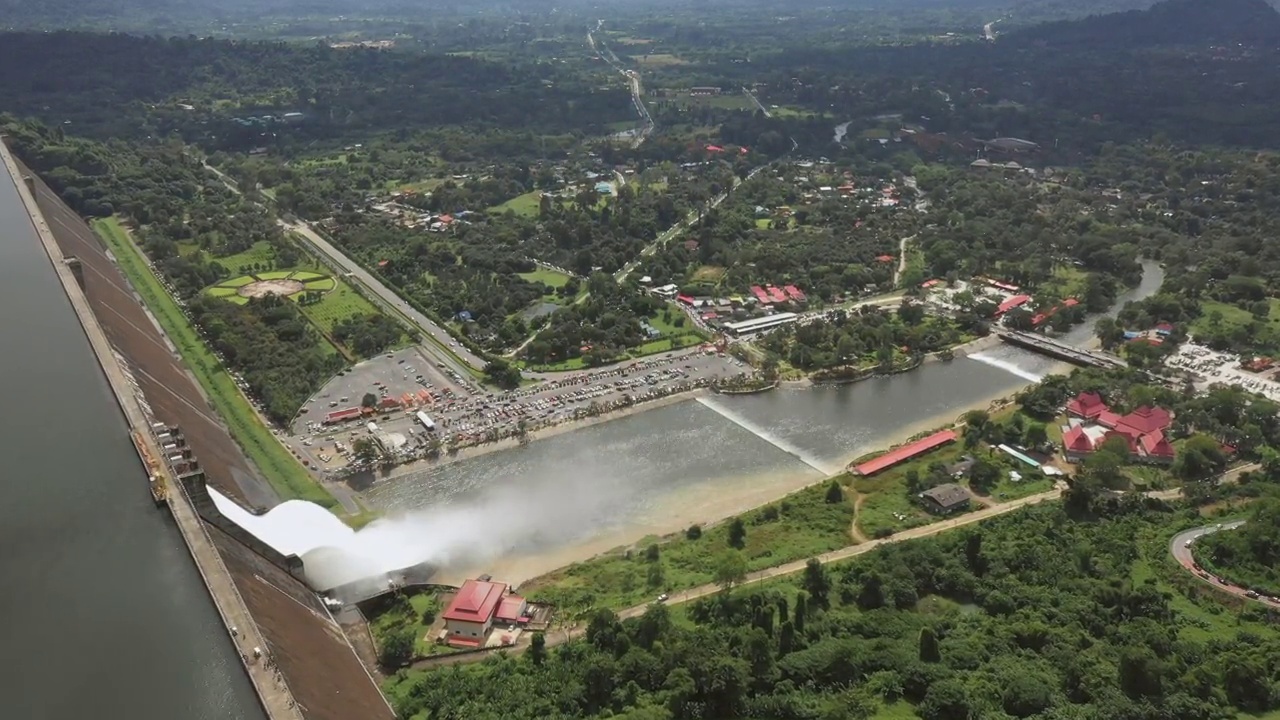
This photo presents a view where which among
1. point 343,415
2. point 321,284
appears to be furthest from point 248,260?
point 343,415

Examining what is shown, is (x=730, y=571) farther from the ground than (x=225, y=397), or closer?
closer

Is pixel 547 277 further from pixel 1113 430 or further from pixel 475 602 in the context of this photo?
pixel 1113 430

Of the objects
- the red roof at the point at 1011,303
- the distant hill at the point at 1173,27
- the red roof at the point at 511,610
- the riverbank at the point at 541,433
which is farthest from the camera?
the distant hill at the point at 1173,27

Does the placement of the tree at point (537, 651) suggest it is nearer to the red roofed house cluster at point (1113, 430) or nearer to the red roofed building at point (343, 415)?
the red roofed building at point (343, 415)

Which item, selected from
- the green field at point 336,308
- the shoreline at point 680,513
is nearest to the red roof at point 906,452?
the shoreline at point 680,513

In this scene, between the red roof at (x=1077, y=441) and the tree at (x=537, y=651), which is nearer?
the tree at (x=537, y=651)

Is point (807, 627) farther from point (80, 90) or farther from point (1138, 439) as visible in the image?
point (80, 90)
